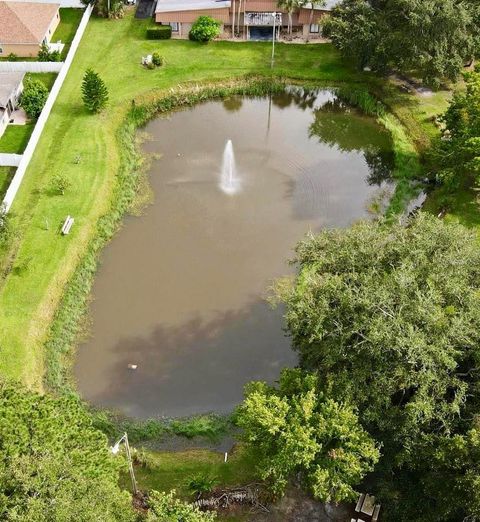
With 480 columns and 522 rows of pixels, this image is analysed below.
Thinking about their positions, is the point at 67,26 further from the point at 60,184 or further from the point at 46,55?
the point at 60,184

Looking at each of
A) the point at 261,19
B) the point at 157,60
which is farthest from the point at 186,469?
the point at 261,19

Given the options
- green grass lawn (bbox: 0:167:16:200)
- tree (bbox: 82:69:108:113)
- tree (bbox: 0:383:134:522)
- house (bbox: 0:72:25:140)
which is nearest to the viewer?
tree (bbox: 0:383:134:522)

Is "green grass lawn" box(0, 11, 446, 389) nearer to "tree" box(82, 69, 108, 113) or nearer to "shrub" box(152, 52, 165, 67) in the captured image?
"shrub" box(152, 52, 165, 67)

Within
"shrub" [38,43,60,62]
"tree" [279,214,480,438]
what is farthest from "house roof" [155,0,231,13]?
"tree" [279,214,480,438]

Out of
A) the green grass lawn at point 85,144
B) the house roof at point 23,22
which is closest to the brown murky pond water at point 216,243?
the green grass lawn at point 85,144

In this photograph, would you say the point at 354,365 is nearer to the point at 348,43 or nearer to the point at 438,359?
the point at 438,359

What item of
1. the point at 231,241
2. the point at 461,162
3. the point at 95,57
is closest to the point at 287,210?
the point at 231,241
